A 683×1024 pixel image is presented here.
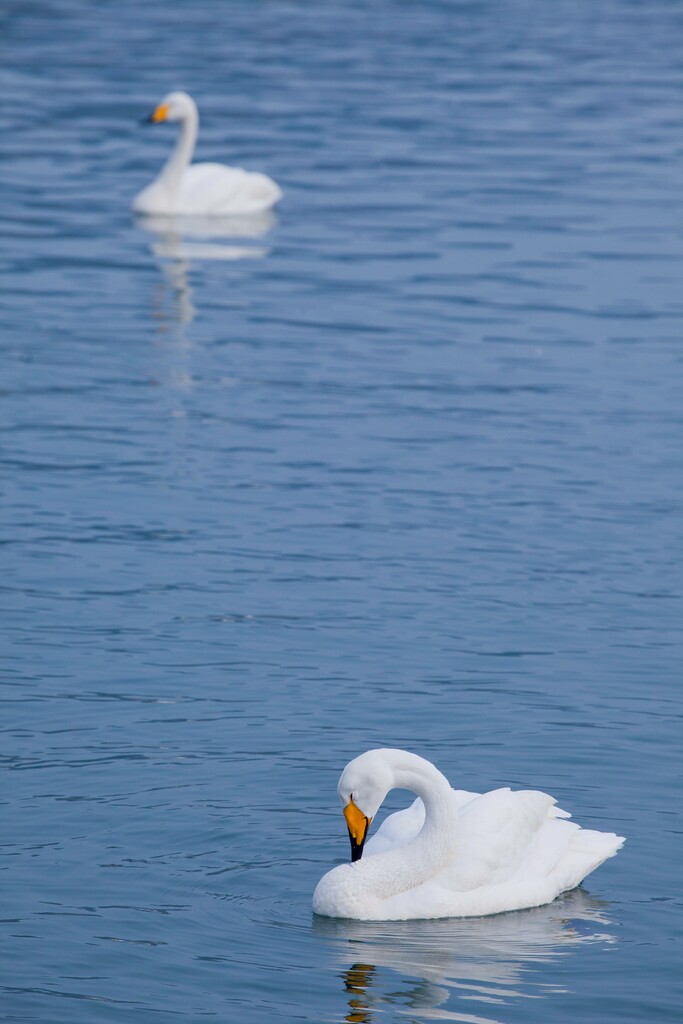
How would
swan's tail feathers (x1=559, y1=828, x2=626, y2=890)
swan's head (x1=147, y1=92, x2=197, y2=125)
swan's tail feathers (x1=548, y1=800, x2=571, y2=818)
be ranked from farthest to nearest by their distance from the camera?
swan's head (x1=147, y1=92, x2=197, y2=125)
swan's tail feathers (x1=548, y1=800, x2=571, y2=818)
swan's tail feathers (x1=559, y1=828, x2=626, y2=890)

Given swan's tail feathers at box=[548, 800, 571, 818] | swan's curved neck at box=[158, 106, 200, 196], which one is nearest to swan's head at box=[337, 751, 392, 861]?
swan's tail feathers at box=[548, 800, 571, 818]

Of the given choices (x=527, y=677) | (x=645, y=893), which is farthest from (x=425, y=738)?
(x=645, y=893)

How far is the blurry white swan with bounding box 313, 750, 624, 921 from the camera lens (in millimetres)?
9438

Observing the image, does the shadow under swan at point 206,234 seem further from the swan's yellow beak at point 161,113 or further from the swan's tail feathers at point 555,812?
the swan's tail feathers at point 555,812

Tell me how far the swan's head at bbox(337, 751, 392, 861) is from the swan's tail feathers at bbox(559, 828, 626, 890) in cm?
93

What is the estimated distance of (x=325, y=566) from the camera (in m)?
14.1

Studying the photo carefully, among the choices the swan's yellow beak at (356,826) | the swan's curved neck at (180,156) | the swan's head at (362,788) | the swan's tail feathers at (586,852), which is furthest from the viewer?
the swan's curved neck at (180,156)

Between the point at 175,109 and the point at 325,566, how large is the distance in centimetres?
1692

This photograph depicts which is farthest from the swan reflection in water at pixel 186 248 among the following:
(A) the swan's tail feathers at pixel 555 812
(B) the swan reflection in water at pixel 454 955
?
(B) the swan reflection in water at pixel 454 955

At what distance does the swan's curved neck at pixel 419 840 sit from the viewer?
31.0 ft

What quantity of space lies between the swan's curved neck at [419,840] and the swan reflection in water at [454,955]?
20cm

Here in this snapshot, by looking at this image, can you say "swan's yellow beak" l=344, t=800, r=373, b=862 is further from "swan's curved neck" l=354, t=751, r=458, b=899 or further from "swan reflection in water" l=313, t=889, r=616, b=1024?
"swan reflection in water" l=313, t=889, r=616, b=1024

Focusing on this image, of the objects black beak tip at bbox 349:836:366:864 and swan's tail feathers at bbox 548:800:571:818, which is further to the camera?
swan's tail feathers at bbox 548:800:571:818

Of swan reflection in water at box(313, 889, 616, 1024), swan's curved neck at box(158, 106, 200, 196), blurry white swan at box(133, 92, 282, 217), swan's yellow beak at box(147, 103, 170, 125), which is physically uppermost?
swan's yellow beak at box(147, 103, 170, 125)
